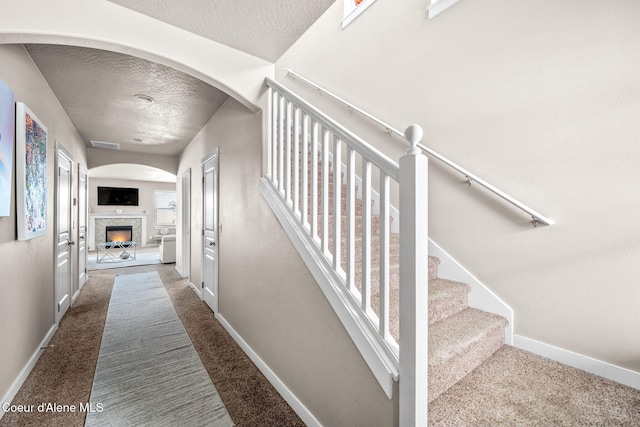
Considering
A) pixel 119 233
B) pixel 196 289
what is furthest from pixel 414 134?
pixel 119 233

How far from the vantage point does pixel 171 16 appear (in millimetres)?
1749

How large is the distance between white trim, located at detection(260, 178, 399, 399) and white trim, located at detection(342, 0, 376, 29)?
2.23 metres

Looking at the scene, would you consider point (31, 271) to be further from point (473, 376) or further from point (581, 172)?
point (581, 172)

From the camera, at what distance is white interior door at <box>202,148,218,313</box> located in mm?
3406

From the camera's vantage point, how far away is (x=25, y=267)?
2207 mm

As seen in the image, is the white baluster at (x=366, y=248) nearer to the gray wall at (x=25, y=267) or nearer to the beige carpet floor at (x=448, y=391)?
the beige carpet floor at (x=448, y=391)

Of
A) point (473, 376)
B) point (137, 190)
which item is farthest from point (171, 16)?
point (137, 190)

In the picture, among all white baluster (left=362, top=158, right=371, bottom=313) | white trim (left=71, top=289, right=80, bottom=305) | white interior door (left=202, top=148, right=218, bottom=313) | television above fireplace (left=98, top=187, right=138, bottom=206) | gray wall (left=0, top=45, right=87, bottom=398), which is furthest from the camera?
television above fireplace (left=98, top=187, right=138, bottom=206)

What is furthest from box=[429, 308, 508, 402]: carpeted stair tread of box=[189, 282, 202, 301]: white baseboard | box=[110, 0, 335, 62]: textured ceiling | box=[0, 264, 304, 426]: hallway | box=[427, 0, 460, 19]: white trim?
box=[189, 282, 202, 301]: white baseboard

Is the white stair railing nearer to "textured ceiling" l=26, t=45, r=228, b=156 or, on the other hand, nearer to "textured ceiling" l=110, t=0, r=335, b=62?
"textured ceiling" l=110, t=0, r=335, b=62

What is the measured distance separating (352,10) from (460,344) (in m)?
3.23

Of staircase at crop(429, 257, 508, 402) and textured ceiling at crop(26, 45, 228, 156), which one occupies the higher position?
textured ceiling at crop(26, 45, 228, 156)

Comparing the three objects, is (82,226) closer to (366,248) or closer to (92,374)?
(92,374)

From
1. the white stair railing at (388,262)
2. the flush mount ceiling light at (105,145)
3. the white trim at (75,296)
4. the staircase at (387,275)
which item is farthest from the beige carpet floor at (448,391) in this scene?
the flush mount ceiling light at (105,145)
